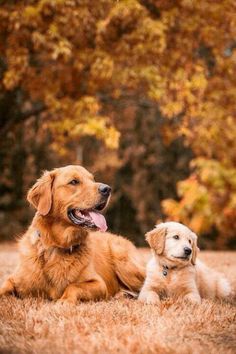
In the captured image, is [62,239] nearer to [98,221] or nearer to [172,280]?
[98,221]

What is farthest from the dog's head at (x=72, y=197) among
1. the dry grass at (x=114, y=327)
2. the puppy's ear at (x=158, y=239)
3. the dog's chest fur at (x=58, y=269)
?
the dry grass at (x=114, y=327)

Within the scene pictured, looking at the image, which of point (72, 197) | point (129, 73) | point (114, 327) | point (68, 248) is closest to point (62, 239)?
point (68, 248)

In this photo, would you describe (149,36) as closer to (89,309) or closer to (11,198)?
(89,309)

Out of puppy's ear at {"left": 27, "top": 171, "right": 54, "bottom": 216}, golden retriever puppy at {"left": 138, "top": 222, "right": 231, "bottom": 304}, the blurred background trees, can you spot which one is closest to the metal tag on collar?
golden retriever puppy at {"left": 138, "top": 222, "right": 231, "bottom": 304}

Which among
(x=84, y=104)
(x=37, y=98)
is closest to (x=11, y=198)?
A: (x=37, y=98)

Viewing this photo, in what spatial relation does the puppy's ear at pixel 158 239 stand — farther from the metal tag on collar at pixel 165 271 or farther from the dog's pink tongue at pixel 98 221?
the dog's pink tongue at pixel 98 221

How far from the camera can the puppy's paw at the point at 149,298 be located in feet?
17.0

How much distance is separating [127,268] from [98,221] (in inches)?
47.3

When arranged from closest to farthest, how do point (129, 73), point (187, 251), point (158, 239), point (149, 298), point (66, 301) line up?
point (66, 301), point (149, 298), point (187, 251), point (158, 239), point (129, 73)

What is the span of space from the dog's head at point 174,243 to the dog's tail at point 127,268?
2.27ft

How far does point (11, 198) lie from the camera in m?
20.0

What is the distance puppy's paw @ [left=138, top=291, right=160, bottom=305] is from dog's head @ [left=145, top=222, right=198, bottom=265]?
14.1 inches

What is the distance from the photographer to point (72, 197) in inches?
208

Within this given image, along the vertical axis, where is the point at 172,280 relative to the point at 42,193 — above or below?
below
